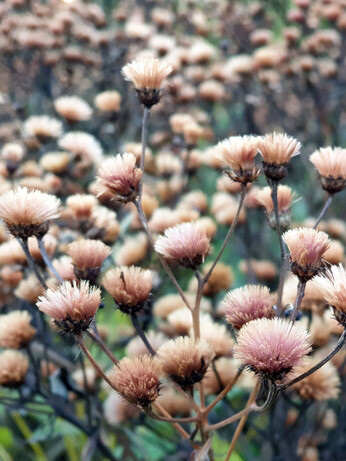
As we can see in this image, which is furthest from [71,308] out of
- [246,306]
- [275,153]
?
[275,153]

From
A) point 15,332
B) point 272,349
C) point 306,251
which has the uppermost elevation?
point 15,332

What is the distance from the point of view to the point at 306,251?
608mm

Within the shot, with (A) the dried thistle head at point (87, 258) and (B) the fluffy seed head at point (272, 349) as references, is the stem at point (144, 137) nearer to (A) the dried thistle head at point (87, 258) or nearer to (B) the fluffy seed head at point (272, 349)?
(A) the dried thistle head at point (87, 258)

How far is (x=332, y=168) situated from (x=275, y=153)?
0.47 ft

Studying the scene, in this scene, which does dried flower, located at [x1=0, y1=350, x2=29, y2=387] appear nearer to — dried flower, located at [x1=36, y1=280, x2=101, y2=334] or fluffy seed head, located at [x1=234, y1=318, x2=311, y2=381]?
dried flower, located at [x1=36, y1=280, x2=101, y2=334]

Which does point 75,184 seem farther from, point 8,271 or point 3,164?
point 8,271

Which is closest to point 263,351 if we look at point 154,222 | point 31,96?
point 154,222

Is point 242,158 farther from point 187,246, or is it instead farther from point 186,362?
point 186,362

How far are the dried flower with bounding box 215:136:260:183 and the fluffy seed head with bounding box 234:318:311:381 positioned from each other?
0.67 feet

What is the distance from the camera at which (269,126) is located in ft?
7.75

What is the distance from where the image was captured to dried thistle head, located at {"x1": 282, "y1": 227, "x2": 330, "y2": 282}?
614 mm

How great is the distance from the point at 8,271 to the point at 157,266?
35cm

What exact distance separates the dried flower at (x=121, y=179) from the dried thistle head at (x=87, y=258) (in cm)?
9

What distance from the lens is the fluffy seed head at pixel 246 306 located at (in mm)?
628
